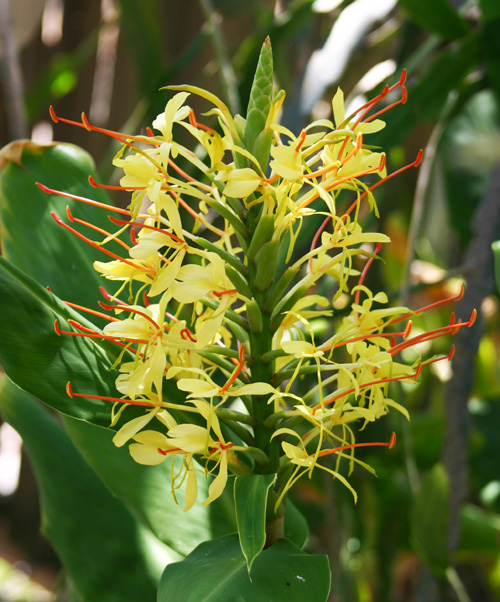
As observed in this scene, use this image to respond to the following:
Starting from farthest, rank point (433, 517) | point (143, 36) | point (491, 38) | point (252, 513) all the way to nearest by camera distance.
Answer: point (143, 36), point (491, 38), point (433, 517), point (252, 513)

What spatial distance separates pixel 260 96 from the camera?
31cm

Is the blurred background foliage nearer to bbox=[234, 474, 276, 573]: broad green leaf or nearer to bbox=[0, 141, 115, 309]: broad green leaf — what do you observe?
bbox=[0, 141, 115, 309]: broad green leaf

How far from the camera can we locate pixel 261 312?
33cm

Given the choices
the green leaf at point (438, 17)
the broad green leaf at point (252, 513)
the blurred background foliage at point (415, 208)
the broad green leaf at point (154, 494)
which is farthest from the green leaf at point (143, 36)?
the broad green leaf at point (252, 513)

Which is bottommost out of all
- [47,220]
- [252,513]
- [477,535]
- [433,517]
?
[477,535]

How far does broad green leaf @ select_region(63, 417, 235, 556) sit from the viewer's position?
40 cm

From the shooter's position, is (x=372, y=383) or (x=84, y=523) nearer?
(x=372, y=383)

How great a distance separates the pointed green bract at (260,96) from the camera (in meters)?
0.30

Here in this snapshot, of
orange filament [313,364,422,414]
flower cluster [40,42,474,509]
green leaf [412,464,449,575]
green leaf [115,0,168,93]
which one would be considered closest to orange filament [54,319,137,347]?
flower cluster [40,42,474,509]

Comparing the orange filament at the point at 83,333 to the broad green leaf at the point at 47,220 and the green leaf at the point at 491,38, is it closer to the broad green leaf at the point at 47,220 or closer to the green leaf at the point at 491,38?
the broad green leaf at the point at 47,220

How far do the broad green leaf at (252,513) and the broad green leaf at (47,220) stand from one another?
0.58 feet

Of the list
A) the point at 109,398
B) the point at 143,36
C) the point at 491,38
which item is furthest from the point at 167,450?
the point at 143,36

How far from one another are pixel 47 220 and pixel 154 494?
0.65ft

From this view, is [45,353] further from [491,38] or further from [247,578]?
[491,38]
